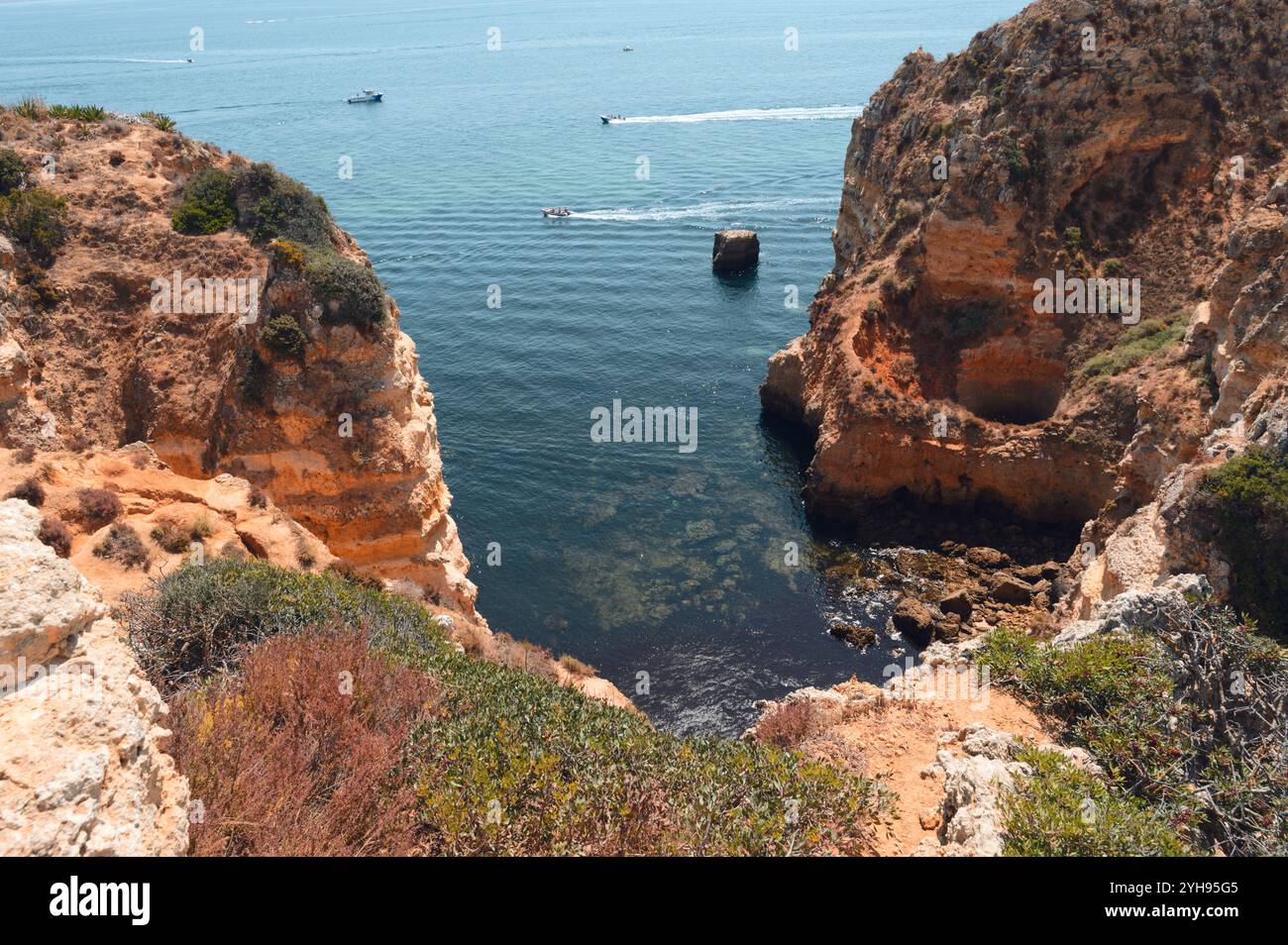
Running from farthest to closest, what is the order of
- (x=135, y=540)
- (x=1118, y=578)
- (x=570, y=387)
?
(x=570, y=387)
(x=1118, y=578)
(x=135, y=540)

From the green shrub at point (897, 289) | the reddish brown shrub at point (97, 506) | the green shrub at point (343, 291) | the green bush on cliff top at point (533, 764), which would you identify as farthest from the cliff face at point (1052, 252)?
the reddish brown shrub at point (97, 506)

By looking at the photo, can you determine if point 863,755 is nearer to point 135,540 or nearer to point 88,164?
point 135,540

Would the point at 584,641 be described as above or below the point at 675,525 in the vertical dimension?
below

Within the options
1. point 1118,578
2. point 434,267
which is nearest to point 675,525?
point 1118,578

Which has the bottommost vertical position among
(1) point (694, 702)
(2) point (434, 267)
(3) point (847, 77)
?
(1) point (694, 702)

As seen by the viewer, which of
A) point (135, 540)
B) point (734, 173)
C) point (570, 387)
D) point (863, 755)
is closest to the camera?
point (863, 755)

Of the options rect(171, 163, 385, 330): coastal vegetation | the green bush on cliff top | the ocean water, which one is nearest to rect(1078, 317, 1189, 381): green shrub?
the ocean water
